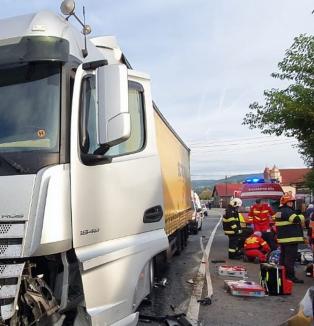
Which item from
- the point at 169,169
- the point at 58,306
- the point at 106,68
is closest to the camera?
the point at 58,306

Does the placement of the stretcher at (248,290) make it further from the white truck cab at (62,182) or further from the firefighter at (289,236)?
the white truck cab at (62,182)

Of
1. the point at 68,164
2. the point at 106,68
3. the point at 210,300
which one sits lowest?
the point at 210,300

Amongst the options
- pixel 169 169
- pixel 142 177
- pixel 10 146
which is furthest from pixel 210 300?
pixel 10 146

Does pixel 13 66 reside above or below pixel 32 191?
above

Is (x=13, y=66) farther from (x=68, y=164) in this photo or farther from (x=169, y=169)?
(x=169, y=169)

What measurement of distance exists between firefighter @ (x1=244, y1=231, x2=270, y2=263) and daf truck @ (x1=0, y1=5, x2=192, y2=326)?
7913 millimetres

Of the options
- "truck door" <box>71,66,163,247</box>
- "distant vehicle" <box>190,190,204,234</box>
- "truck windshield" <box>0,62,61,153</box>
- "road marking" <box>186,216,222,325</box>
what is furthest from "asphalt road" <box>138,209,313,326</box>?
"distant vehicle" <box>190,190,204,234</box>

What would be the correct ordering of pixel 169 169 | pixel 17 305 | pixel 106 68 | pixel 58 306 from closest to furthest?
1. pixel 17 305
2. pixel 58 306
3. pixel 106 68
4. pixel 169 169

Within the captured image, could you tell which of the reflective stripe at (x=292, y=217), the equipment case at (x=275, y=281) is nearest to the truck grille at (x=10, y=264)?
the equipment case at (x=275, y=281)

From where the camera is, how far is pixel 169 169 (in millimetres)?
9469

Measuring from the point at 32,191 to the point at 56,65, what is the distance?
1.02 m

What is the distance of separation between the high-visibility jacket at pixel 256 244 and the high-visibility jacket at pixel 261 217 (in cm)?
71

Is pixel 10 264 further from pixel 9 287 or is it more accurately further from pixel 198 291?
pixel 198 291

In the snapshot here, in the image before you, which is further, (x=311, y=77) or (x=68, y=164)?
(x=311, y=77)
